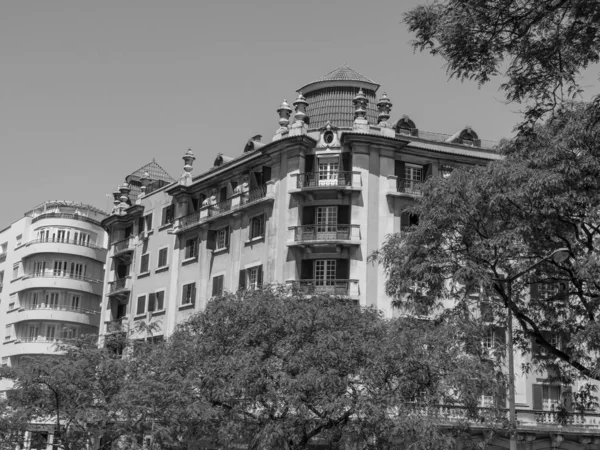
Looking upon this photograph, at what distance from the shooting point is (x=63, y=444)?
3102 cm

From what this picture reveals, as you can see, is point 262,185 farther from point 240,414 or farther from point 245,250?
point 240,414

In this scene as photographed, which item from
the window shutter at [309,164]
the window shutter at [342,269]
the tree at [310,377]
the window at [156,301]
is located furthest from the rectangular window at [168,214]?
the tree at [310,377]

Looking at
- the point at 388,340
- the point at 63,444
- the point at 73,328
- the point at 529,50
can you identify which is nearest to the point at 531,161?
the point at 388,340

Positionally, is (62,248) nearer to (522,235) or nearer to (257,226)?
(257,226)

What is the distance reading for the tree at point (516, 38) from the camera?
12594mm

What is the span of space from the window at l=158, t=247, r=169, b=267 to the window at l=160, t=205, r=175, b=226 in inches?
71.8

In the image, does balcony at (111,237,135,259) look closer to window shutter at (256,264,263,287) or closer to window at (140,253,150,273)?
window at (140,253,150,273)

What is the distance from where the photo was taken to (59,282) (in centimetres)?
6662

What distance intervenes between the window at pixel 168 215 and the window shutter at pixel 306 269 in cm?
1352

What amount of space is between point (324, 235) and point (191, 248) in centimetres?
1150

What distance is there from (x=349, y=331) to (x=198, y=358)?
4832 millimetres

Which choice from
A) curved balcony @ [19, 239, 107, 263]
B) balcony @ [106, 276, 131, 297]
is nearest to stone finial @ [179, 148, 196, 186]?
balcony @ [106, 276, 131, 297]

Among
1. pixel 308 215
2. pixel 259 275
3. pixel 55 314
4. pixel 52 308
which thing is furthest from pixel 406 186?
pixel 52 308

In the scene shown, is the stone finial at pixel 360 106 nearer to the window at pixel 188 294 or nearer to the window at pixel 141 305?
the window at pixel 188 294
